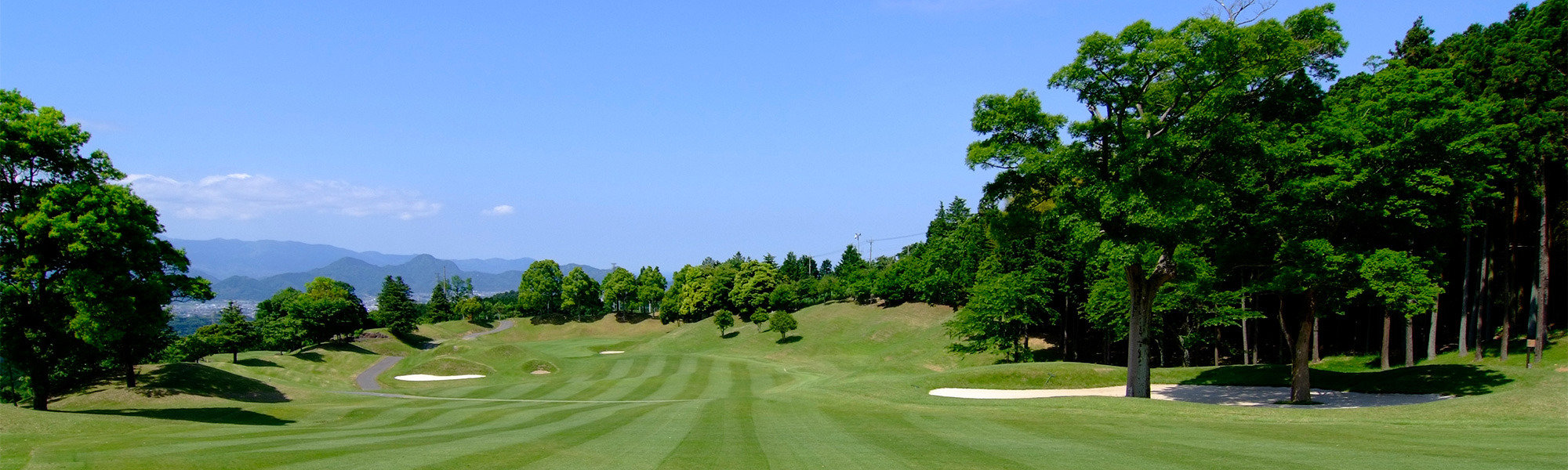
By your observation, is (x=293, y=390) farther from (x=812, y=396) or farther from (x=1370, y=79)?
(x=1370, y=79)

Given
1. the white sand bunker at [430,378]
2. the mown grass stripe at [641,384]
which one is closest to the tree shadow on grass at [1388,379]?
the mown grass stripe at [641,384]

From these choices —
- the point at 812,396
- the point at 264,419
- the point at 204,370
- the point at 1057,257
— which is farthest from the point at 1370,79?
the point at 204,370

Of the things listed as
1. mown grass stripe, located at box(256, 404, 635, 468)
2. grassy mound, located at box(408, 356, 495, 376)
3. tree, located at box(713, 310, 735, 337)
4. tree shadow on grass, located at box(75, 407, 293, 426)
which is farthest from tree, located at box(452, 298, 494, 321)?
mown grass stripe, located at box(256, 404, 635, 468)

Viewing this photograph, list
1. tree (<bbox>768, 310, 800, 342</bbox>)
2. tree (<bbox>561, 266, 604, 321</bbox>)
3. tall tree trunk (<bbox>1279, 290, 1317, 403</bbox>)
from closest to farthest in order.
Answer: tall tree trunk (<bbox>1279, 290, 1317, 403</bbox>), tree (<bbox>768, 310, 800, 342</bbox>), tree (<bbox>561, 266, 604, 321</bbox>)

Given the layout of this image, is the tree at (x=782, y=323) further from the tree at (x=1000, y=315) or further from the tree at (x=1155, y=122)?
the tree at (x=1155, y=122)

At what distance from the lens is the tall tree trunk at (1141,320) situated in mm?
23141

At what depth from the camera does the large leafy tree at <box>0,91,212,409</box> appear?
22031 millimetres

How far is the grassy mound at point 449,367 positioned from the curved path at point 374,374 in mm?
3129

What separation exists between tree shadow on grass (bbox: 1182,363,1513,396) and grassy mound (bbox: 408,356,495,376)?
152 feet

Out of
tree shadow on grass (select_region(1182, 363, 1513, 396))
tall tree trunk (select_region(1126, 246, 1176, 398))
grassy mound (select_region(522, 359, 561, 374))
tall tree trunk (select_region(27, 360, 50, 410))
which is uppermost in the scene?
tall tree trunk (select_region(1126, 246, 1176, 398))

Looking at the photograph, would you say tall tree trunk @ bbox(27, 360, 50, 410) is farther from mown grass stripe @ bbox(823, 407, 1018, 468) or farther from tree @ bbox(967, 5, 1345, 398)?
tree @ bbox(967, 5, 1345, 398)

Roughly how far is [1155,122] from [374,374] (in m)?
59.1

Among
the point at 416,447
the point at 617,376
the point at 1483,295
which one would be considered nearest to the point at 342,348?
the point at 617,376

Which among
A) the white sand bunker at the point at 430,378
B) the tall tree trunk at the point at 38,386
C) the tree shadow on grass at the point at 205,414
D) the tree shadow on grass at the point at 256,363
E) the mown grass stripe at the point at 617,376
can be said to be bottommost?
the white sand bunker at the point at 430,378
